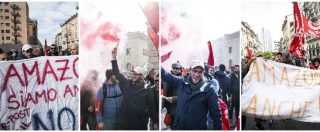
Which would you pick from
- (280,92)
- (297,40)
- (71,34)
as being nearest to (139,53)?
(71,34)

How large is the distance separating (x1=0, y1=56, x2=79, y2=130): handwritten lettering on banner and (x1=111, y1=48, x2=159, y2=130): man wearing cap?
74 cm

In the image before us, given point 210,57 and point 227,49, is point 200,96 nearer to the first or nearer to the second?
point 210,57

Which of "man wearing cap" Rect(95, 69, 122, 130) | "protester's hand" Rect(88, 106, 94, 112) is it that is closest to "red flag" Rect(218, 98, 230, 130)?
"man wearing cap" Rect(95, 69, 122, 130)

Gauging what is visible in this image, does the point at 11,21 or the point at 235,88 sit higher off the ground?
the point at 11,21

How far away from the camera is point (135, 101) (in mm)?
8117

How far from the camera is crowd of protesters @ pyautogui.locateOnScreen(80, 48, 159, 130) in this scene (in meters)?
8.09

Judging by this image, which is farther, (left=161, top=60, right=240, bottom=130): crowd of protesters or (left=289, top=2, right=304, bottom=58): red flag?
(left=289, top=2, right=304, bottom=58): red flag

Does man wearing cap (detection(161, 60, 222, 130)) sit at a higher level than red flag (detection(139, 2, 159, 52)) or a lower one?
lower

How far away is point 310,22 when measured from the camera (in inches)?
322

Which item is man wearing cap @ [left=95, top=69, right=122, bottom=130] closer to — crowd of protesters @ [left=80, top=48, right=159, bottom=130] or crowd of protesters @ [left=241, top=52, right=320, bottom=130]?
crowd of protesters @ [left=80, top=48, right=159, bottom=130]

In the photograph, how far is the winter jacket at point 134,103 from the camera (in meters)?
8.09

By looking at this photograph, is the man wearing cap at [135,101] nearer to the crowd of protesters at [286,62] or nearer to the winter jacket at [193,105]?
the winter jacket at [193,105]

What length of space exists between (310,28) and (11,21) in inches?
189

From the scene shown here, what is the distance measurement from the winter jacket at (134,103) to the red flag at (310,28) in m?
2.70
